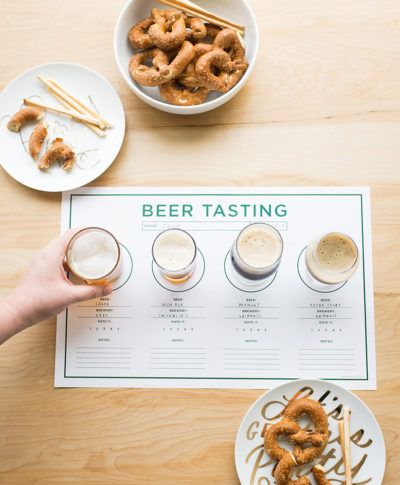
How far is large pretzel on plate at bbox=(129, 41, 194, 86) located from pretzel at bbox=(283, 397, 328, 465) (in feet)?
2.41

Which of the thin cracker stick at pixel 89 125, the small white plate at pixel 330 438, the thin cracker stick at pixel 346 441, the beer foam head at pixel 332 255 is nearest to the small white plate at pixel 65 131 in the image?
the thin cracker stick at pixel 89 125

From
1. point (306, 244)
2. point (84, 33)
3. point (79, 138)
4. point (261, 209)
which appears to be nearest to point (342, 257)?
point (306, 244)

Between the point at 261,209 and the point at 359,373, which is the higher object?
the point at 261,209

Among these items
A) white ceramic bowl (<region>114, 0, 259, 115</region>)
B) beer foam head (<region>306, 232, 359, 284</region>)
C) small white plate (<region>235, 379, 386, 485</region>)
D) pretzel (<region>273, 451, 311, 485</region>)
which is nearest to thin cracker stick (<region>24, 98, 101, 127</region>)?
white ceramic bowl (<region>114, 0, 259, 115</region>)

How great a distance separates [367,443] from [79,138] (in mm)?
906

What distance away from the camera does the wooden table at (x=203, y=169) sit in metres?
1.05

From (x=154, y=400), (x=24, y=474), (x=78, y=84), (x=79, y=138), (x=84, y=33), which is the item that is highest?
(x=84, y=33)

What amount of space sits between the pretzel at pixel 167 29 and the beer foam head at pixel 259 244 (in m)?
0.43

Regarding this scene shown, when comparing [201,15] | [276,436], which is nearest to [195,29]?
[201,15]

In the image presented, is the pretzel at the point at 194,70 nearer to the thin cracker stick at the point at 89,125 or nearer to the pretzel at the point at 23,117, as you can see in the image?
the thin cracker stick at the point at 89,125

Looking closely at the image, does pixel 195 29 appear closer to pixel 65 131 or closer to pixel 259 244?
pixel 65 131

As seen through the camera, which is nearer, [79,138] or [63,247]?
→ [63,247]

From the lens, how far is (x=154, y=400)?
106 cm

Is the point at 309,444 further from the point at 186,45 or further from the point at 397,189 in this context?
the point at 186,45
